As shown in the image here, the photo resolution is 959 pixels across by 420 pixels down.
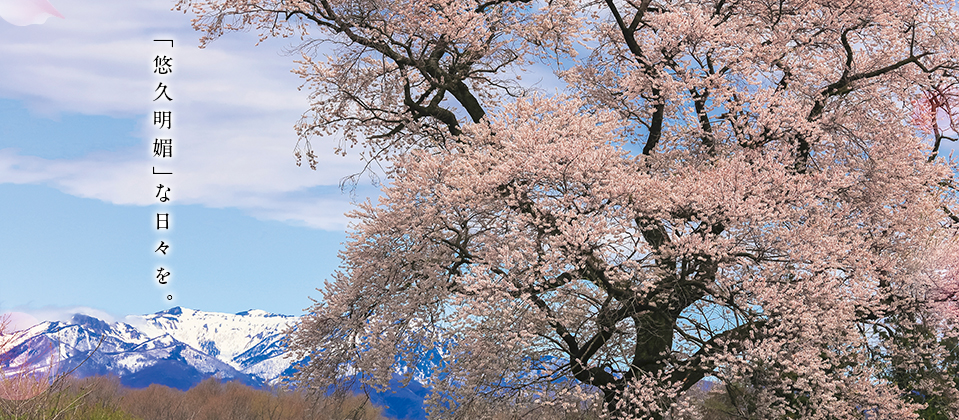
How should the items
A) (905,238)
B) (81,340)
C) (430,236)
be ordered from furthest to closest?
(81,340), (905,238), (430,236)

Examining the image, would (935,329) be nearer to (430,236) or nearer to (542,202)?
(542,202)

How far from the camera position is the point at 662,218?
397 inches

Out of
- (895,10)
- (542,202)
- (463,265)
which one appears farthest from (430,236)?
(895,10)

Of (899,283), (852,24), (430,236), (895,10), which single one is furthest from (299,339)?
(895,10)

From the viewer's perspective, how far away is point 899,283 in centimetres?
1142

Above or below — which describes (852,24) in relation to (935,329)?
above

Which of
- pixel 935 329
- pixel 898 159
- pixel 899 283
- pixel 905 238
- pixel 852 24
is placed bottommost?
pixel 935 329

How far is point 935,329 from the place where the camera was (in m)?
11.3

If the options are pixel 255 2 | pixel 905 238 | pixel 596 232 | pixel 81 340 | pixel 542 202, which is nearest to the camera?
pixel 596 232

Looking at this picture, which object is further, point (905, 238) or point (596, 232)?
point (905, 238)

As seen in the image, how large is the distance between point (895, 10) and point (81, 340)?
1998 cm

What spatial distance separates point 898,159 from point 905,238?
1.28 metres

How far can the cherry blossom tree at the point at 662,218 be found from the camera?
945 centimetres

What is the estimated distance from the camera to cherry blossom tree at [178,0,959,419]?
9.45m
